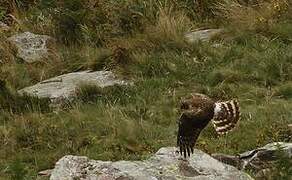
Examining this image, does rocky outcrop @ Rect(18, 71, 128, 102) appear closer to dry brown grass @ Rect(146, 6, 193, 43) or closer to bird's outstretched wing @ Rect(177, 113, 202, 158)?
dry brown grass @ Rect(146, 6, 193, 43)

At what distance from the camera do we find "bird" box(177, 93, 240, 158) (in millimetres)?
4793

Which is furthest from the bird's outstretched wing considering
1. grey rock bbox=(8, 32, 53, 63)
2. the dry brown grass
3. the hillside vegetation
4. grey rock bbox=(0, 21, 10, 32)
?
grey rock bbox=(0, 21, 10, 32)

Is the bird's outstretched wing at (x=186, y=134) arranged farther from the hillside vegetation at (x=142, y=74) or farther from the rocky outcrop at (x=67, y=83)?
the rocky outcrop at (x=67, y=83)

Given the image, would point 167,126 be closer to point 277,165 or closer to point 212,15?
point 277,165

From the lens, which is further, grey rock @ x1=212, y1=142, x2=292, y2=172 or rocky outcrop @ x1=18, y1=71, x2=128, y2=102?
rocky outcrop @ x1=18, y1=71, x2=128, y2=102

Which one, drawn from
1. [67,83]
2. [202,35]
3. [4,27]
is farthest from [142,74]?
[4,27]

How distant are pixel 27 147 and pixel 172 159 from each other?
8.46 feet

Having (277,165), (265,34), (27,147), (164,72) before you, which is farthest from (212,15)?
(277,165)

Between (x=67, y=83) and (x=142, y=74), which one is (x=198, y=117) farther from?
(x=67, y=83)

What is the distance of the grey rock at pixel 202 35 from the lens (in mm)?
9661

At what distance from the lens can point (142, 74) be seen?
889cm

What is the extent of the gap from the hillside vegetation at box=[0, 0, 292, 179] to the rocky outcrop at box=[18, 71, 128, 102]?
15 centimetres

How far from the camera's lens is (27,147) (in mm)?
7055

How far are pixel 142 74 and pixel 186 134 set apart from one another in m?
3.98
